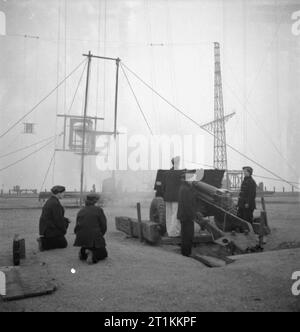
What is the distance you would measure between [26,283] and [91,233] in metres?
1.75

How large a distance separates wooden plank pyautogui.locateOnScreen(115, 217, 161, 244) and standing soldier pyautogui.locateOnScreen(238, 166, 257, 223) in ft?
6.78

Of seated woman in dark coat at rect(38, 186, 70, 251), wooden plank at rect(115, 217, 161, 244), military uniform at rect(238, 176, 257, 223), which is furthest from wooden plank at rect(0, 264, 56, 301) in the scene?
military uniform at rect(238, 176, 257, 223)

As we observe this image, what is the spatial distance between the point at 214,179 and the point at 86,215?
391 cm

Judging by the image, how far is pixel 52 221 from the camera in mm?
7895

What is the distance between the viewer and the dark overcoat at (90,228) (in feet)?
21.9

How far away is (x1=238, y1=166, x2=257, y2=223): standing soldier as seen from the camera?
8.93 metres

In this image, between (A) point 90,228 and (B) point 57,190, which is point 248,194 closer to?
(A) point 90,228

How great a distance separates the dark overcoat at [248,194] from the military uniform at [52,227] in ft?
13.6

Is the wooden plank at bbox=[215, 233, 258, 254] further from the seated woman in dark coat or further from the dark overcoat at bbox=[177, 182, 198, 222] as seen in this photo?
the seated woman in dark coat

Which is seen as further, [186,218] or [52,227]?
[52,227]

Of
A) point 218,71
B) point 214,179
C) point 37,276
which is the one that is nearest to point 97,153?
point 218,71

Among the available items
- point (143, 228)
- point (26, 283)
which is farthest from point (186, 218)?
point (26, 283)
